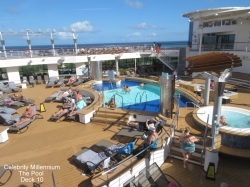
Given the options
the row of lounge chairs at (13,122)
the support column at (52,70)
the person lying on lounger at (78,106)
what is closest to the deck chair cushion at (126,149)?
the person lying on lounger at (78,106)

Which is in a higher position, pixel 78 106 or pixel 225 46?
pixel 225 46

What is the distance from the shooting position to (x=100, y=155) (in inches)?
221

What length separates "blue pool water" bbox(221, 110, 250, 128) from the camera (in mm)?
7195

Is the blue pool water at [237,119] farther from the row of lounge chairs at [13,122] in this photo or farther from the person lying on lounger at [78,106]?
the row of lounge chairs at [13,122]

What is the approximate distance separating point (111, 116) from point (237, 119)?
5.71m

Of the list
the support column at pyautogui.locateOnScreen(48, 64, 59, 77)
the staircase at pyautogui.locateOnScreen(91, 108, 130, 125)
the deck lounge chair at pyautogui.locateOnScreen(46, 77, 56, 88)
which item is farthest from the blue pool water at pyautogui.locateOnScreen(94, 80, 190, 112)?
the support column at pyautogui.locateOnScreen(48, 64, 59, 77)

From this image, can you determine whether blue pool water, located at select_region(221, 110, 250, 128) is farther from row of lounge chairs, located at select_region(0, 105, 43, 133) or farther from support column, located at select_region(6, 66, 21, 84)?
support column, located at select_region(6, 66, 21, 84)

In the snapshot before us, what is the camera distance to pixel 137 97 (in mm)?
13930

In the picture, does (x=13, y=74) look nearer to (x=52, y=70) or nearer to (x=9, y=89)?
(x=52, y=70)

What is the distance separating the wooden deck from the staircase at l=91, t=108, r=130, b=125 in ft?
0.95

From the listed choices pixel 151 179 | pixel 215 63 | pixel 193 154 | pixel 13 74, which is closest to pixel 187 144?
pixel 193 154

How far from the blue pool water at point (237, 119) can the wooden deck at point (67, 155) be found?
4.37 ft

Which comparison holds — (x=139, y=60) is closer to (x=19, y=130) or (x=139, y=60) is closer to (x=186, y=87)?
(x=186, y=87)

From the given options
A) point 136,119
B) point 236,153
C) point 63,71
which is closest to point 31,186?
point 136,119
